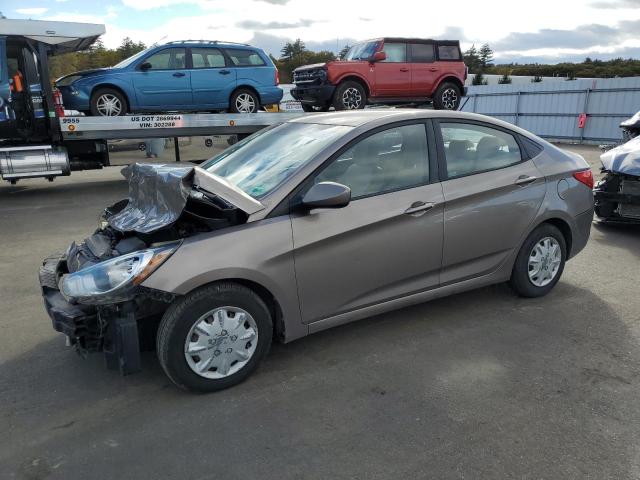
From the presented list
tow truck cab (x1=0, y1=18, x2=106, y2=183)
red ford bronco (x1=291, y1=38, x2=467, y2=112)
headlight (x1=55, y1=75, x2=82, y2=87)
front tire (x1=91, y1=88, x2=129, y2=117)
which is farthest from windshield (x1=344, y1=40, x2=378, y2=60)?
headlight (x1=55, y1=75, x2=82, y2=87)

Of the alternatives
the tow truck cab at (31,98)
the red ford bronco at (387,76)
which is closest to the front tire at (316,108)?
the red ford bronco at (387,76)

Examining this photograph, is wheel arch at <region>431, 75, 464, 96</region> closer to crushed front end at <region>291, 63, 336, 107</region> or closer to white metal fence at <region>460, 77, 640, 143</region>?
crushed front end at <region>291, 63, 336, 107</region>

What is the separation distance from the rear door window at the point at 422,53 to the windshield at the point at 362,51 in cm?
101

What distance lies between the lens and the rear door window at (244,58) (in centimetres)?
1109

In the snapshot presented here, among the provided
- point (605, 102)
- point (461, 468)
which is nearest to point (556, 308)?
point (461, 468)

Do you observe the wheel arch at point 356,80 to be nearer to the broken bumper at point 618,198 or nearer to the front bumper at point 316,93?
the front bumper at point 316,93

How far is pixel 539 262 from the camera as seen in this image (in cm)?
441

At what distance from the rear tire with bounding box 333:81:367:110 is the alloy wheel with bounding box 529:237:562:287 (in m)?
7.37

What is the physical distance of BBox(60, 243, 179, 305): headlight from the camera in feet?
9.21

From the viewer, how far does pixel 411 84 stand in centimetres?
1195

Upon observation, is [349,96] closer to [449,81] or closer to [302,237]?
[449,81]

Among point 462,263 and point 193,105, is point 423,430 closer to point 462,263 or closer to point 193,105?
point 462,263

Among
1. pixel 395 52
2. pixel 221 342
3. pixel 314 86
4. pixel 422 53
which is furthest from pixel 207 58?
pixel 221 342

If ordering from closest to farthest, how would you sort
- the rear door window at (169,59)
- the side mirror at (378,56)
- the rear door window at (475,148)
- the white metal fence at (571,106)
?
the rear door window at (475,148) < the rear door window at (169,59) < the side mirror at (378,56) < the white metal fence at (571,106)
